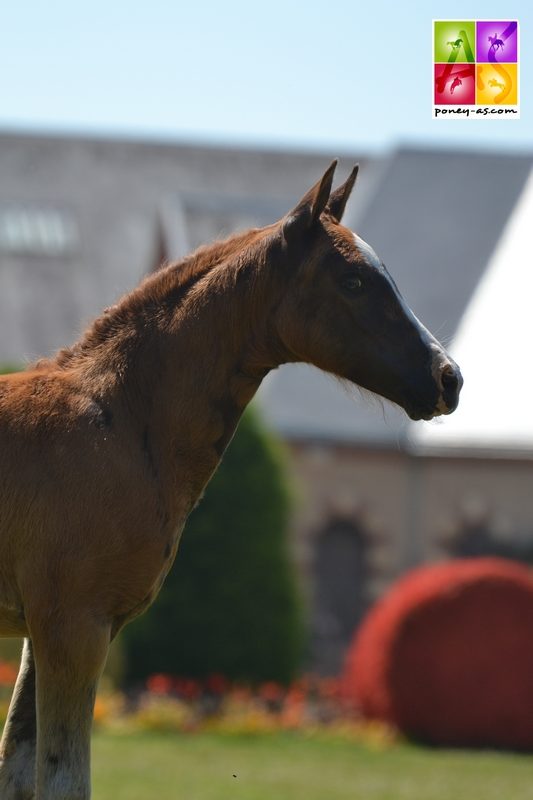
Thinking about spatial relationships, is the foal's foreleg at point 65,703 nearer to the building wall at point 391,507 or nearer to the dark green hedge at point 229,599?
the dark green hedge at point 229,599

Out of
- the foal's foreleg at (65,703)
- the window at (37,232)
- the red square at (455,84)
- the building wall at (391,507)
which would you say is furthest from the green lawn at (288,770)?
the window at (37,232)

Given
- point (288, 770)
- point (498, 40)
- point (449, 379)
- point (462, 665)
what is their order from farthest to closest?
point (462, 665) → point (288, 770) → point (498, 40) → point (449, 379)

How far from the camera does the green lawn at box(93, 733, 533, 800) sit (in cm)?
1117

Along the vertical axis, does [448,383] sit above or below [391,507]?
above

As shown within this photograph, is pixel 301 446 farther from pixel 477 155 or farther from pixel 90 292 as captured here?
pixel 90 292

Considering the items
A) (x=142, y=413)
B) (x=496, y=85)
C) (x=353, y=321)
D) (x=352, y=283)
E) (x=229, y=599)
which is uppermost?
(x=496, y=85)

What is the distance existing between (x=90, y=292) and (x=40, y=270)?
1257 mm

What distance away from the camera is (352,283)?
4.05 metres

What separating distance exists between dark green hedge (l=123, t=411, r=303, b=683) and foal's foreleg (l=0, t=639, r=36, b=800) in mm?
11457

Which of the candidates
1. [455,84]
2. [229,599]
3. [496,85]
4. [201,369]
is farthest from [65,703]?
[229,599]

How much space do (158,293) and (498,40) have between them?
4022 mm

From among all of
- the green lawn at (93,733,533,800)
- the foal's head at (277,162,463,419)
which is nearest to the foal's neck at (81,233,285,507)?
the foal's head at (277,162,463,419)

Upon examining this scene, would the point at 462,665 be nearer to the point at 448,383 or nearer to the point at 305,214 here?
the point at 448,383

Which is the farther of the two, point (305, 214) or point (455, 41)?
point (455, 41)
